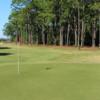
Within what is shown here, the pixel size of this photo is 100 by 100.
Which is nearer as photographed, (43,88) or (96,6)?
(43,88)

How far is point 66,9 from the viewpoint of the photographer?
258ft

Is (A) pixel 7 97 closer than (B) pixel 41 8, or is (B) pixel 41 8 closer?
(A) pixel 7 97

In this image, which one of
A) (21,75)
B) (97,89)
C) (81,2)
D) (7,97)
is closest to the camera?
(7,97)

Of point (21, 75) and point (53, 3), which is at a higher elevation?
point (53, 3)

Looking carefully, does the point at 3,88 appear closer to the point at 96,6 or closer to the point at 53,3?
the point at 96,6

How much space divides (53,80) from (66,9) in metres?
61.8

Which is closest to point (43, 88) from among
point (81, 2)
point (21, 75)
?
point (21, 75)

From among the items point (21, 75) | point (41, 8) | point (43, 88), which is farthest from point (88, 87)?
Answer: point (41, 8)

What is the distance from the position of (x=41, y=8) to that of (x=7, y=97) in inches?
2822

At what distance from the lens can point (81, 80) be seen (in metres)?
17.8

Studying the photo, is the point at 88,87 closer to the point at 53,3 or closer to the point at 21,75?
the point at 21,75

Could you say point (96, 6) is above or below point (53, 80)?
above

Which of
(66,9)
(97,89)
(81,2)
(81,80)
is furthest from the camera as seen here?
(66,9)

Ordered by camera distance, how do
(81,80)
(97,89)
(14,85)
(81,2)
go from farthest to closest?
1. (81,2)
2. (81,80)
3. (14,85)
4. (97,89)
